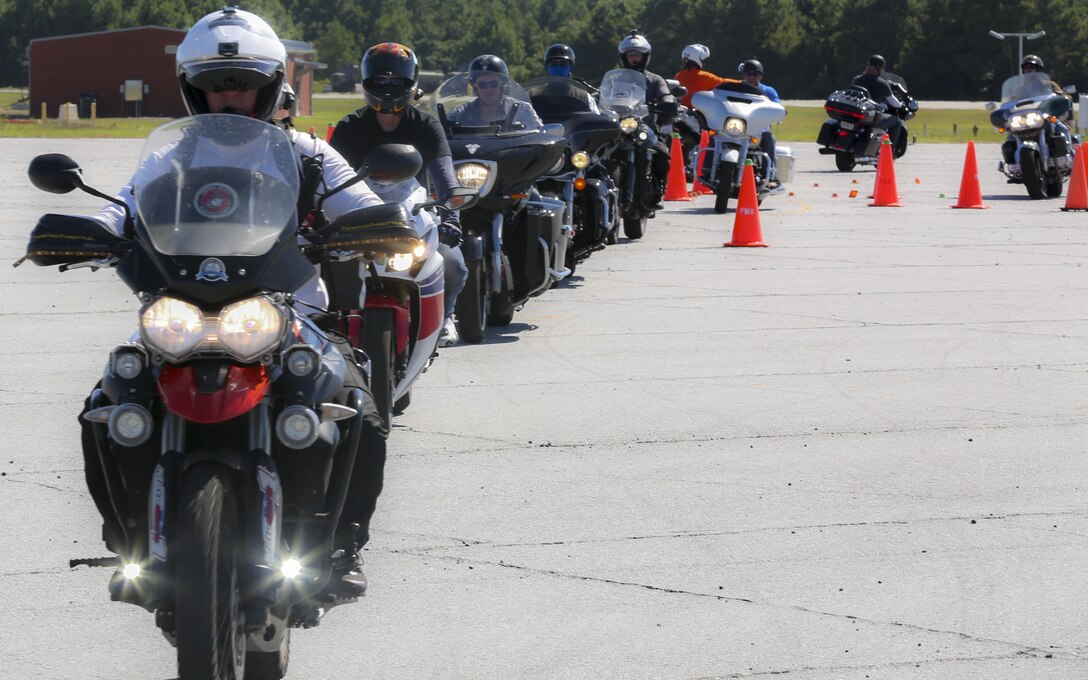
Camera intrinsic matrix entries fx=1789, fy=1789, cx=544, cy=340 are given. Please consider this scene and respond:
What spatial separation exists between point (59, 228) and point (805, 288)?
399 inches

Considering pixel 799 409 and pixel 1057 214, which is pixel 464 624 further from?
pixel 1057 214

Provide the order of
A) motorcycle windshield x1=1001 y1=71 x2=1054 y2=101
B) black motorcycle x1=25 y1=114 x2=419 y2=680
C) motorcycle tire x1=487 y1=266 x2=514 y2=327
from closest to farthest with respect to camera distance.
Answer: black motorcycle x1=25 y1=114 x2=419 y2=680
motorcycle tire x1=487 y1=266 x2=514 y2=327
motorcycle windshield x1=1001 y1=71 x2=1054 y2=101

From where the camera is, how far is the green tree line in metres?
101

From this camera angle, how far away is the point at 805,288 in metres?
14.2

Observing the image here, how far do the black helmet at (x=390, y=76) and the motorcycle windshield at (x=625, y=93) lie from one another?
908 cm

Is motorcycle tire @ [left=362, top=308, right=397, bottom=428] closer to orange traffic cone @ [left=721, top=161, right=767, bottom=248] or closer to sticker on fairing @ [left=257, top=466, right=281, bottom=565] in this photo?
sticker on fairing @ [left=257, top=466, right=281, bottom=565]

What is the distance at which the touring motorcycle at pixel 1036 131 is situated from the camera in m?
23.1

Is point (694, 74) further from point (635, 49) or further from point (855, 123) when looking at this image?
point (855, 123)

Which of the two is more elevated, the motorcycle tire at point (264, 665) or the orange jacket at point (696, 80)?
the orange jacket at point (696, 80)

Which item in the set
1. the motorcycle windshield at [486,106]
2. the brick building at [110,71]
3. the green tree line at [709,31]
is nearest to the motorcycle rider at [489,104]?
the motorcycle windshield at [486,106]

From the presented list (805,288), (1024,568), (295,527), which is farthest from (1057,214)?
(295,527)

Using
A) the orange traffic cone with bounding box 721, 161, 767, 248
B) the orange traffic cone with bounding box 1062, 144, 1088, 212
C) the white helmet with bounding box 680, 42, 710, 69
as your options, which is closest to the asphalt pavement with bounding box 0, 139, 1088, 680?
the orange traffic cone with bounding box 721, 161, 767, 248

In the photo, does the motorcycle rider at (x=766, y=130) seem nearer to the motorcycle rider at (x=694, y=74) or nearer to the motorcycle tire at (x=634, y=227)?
the motorcycle rider at (x=694, y=74)

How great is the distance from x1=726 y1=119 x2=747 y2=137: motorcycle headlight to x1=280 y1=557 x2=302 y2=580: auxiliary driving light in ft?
55.2
